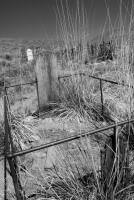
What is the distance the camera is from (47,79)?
3320 millimetres

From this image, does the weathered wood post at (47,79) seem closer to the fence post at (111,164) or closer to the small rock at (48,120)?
the small rock at (48,120)

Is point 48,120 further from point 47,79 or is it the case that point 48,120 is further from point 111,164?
point 111,164

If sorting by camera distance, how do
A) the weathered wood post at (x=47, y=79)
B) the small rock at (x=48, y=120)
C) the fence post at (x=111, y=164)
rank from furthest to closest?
the weathered wood post at (x=47, y=79) → the small rock at (x=48, y=120) → the fence post at (x=111, y=164)

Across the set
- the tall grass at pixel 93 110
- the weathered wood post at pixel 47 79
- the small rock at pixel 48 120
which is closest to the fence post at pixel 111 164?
the tall grass at pixel 93 110

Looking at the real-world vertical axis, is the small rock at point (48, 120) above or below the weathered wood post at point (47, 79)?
below

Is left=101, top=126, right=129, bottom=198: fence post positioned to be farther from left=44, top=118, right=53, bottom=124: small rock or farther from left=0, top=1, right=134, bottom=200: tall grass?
left=44, top=118, right=53, bottom=124: small rock

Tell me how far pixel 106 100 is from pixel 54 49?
123 cm

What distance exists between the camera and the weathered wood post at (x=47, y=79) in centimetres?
327

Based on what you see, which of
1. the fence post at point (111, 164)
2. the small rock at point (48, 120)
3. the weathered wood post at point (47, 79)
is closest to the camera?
the fence post at point (111, 164)

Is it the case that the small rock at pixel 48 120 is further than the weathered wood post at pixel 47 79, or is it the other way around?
the weathered wood post at pixel 47 79

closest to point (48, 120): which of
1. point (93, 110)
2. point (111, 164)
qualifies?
point (93, 110)

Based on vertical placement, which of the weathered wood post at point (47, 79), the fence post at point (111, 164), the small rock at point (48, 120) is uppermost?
the weathered wood post at point (47, 79)

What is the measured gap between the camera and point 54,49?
10.9 feet

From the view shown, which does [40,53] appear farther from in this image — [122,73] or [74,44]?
[122,73]
